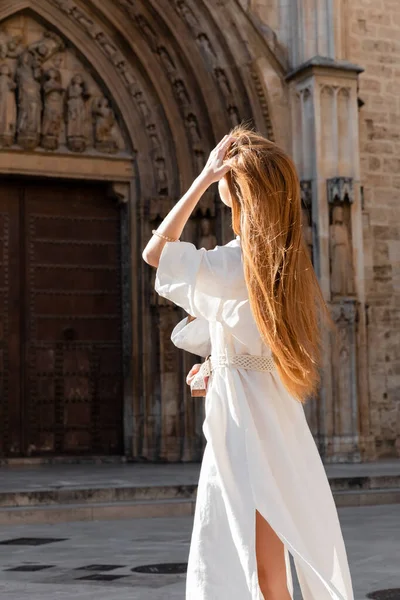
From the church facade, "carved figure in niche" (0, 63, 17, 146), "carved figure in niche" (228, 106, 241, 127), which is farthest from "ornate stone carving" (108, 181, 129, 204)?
"carved figure in niche" (228, 106, 241, 127)

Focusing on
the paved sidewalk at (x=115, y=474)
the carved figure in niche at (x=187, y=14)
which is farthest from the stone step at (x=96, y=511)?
the carved figure in niche at (x=187, y=14)

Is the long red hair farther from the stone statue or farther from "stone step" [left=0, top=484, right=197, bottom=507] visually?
the stone statue

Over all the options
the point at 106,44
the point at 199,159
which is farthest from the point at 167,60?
the point at 199,159

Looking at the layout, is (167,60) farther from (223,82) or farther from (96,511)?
(96,511)

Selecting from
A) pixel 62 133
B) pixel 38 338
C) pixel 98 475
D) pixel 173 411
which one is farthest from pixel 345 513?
pixel 62 133

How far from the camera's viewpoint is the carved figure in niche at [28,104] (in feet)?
43.5

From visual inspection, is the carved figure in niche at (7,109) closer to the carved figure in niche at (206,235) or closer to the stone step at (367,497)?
the carved figure in niche at (206,235)

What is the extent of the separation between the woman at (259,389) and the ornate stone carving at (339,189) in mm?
10123

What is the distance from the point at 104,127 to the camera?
13.9 m

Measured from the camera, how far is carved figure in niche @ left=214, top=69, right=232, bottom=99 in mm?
13391

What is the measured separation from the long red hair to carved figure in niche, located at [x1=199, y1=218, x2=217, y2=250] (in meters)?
10.8

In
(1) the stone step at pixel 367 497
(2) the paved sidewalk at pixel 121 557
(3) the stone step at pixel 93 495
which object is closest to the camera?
(2) the paved sidewalk at pixel 121 557

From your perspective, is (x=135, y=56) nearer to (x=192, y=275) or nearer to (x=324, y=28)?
(x=324, y=28)

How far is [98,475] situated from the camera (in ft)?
35.7
